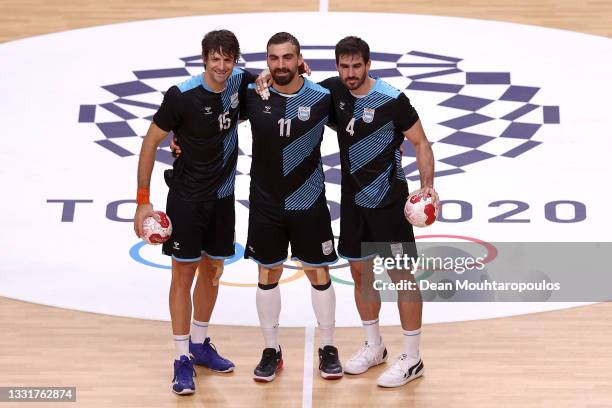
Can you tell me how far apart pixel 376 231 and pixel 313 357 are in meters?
1.07

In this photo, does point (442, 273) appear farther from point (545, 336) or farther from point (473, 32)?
point (473, 32)

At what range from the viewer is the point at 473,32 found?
→ 622 inches

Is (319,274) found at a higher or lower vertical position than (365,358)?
higher

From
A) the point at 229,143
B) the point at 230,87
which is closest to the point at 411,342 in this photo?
the point at 229,143

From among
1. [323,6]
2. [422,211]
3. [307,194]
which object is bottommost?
[422,211]

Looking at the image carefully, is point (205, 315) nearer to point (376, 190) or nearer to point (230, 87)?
point (376, 190)

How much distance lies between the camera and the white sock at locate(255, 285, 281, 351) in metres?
9.73

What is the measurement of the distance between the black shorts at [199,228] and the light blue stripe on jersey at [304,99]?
2.48 ft

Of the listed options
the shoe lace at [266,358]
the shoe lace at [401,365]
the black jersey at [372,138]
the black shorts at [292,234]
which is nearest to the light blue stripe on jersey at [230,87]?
the black jersey at [372,138]

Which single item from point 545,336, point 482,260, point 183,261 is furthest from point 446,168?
point 183,261

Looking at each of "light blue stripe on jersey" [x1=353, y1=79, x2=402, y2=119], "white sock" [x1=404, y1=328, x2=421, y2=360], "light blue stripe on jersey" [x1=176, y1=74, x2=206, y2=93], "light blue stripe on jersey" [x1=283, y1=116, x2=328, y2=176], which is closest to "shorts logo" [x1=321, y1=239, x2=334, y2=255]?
"light blue stripe on jersey" [x1=283, y1=116, x2=328, y2=176]

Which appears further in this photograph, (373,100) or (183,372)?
(183,372)

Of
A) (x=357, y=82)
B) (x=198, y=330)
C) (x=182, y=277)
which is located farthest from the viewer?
(x=198, y=330)

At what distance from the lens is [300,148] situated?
9.49m
